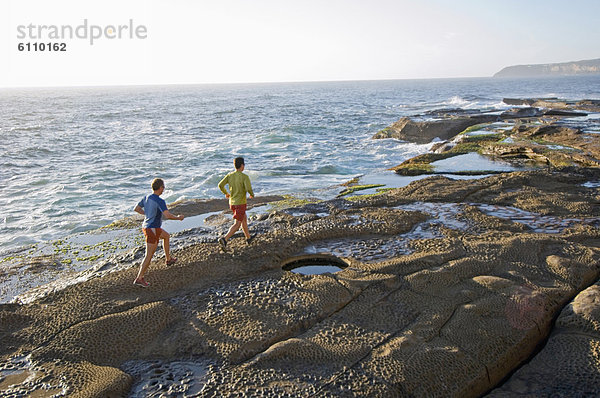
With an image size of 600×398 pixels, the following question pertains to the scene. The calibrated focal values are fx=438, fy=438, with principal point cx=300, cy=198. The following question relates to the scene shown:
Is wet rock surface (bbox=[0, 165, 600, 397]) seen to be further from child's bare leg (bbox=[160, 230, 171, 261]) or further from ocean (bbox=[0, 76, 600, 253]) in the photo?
ocean (bbox=[0, 76, 600, 253])

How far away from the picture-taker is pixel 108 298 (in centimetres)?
670

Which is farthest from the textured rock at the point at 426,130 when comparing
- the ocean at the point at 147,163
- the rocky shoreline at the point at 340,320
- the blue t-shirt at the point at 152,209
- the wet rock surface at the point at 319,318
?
the blue t-shirt at the point at 152,209

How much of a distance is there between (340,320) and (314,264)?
7.49 ft

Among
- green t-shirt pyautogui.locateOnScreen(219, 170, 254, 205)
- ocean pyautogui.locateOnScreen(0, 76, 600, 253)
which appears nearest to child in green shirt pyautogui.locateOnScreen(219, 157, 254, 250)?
green t-shirt pyautogui.locateOnScreen(219, 170, 254, 205)

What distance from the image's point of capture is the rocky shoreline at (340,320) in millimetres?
4945

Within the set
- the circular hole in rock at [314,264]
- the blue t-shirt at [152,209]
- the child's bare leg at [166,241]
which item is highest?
the blue t-shirt at [152,209]

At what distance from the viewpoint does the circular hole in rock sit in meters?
7.88

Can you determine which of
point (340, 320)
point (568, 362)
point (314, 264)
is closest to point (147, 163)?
point (314, 264)

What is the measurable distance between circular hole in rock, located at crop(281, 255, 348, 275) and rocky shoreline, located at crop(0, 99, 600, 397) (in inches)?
1.8

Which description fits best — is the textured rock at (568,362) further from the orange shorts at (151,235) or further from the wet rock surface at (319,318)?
the orange shorts at (151,235)

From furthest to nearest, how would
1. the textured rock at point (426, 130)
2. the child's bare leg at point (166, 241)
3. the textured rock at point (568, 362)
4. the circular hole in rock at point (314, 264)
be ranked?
the textured rock at point (426, 130) < the circular hole in rock at point (314, 264) < the child's bare leg at point (166, 241) < the textured rock at point (568, 362)

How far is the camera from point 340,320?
5988mm

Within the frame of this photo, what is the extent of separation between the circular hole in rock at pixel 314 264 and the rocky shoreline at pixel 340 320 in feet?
0.15

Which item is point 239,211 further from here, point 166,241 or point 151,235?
point 151,235
